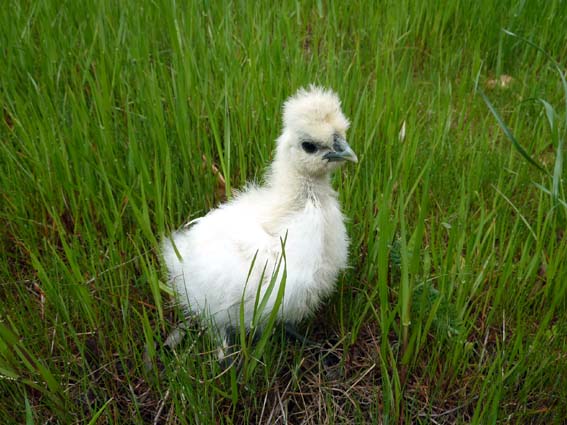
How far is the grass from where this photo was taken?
1.69m

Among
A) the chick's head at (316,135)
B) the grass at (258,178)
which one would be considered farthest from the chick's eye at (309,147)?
the grass at (258,178)

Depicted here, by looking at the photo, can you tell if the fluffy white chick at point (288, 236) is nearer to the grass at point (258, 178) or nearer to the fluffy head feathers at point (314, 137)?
the fluffy head feathers at point (314, 137)

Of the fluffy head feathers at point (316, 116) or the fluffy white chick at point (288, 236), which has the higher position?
the fluffy head feathers at point (316, 116)

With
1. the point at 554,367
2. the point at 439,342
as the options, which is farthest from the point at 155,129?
the point at 554,367

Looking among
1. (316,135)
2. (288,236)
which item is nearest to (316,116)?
(316,135)

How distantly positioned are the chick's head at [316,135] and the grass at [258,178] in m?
0.23

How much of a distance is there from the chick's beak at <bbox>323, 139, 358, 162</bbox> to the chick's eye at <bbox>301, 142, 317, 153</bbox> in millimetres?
44

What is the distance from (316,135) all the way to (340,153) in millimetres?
98

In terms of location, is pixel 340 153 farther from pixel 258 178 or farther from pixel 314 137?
pixel 258 178

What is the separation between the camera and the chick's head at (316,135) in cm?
172

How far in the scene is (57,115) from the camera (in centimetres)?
242

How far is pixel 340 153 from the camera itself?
5.66 ft

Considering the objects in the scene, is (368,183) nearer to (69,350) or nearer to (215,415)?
(215,415)

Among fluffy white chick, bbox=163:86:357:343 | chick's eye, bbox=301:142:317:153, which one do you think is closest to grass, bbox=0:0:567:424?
fluffy white chick, bbox=163:86:357:343
